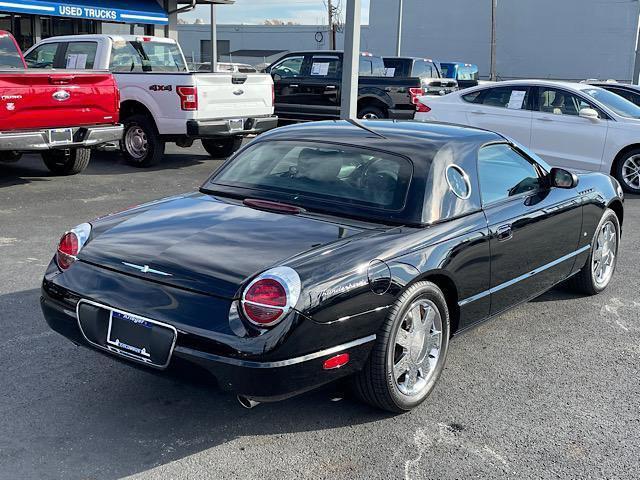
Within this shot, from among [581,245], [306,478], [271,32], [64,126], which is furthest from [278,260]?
[271,32]

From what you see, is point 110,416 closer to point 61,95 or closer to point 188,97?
point 61,95

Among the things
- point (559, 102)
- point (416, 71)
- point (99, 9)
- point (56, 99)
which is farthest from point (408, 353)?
point (99, 9)

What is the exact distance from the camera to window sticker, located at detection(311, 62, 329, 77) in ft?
54.5

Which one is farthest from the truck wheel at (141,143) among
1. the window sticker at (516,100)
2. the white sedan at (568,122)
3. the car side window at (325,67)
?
the car side window at (325,67)

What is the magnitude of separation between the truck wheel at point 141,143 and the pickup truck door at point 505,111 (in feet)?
16.5

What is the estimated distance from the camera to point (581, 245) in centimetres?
564

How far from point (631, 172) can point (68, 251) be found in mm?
9487

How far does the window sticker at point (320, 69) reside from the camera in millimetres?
16625

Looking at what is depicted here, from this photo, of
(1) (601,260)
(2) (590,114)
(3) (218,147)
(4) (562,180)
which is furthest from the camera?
(3) (218,147)

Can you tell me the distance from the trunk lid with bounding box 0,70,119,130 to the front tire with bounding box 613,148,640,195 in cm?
731

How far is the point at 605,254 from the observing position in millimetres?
6195

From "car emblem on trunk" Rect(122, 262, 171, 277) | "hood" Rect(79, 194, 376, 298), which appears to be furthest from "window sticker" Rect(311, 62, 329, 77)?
"car emblem on trunk" Rect(122, 262, 171, 277)

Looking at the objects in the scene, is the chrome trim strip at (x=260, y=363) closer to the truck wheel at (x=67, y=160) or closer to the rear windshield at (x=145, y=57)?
the truck wheel at (x=67, y=160)

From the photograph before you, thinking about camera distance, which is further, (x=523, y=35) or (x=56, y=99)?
(x=523, y=35)
